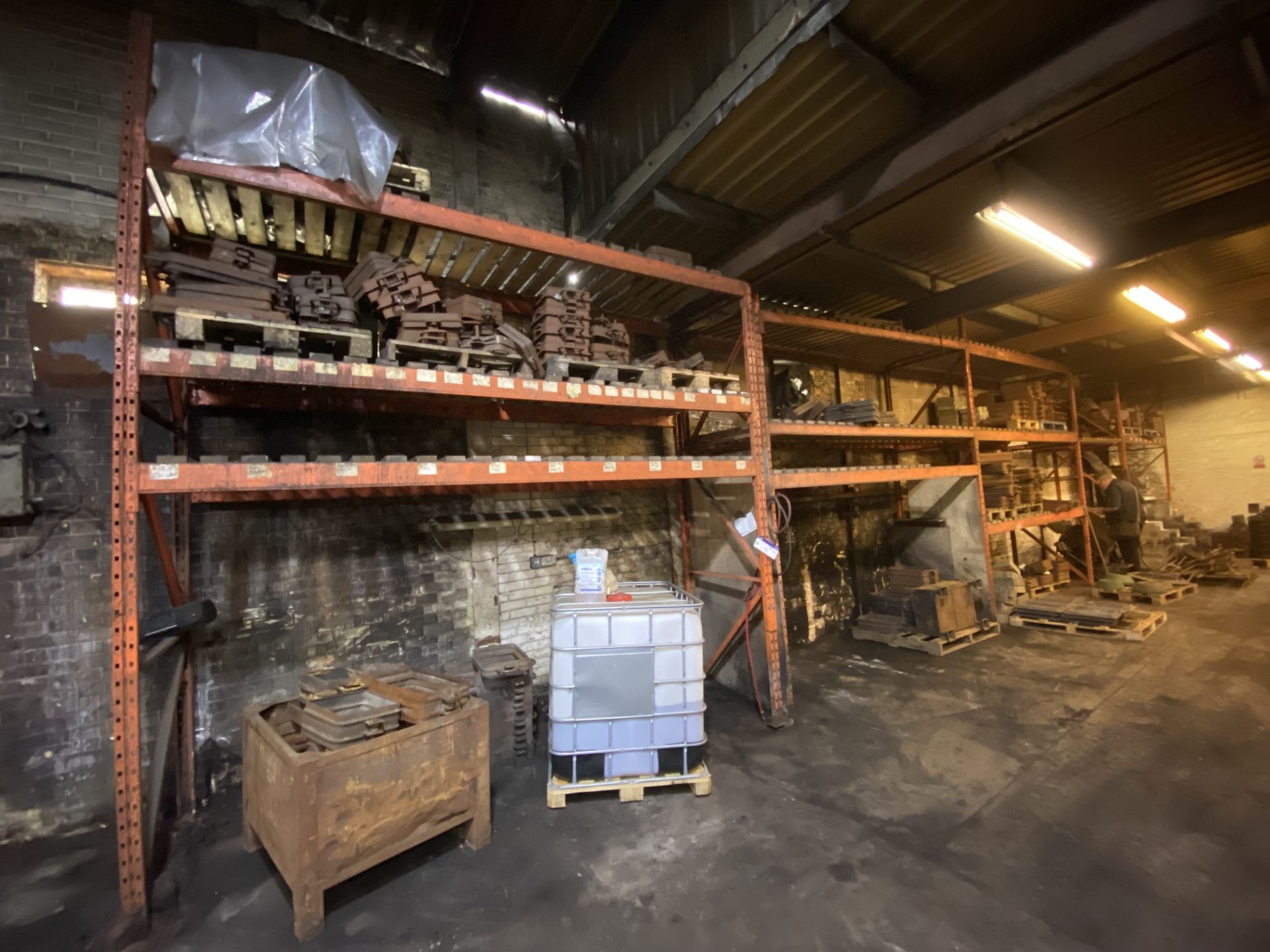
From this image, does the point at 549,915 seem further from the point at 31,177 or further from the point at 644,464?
the point at 31,177

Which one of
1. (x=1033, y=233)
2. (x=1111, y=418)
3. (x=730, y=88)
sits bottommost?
(x=1111, y=418)

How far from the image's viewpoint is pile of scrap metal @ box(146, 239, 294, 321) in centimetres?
312

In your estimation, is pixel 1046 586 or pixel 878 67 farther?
pixel 1046 586

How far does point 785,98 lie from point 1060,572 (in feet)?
39.1

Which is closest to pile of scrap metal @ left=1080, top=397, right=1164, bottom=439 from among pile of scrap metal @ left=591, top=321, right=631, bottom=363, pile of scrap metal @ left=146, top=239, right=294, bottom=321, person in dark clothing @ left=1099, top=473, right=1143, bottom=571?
person in dark clothing @ left=1099, top=473, right=1143, bottom=571

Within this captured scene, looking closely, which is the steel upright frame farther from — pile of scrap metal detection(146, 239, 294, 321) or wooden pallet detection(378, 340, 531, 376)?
wooden pallet detection(378, 340, 531, 376)

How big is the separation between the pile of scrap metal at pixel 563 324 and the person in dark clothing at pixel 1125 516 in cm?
1264

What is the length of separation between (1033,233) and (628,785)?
246 inches

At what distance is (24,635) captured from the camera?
367cm

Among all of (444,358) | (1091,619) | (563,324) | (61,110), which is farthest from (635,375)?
(1091,619)

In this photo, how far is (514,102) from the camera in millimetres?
6254

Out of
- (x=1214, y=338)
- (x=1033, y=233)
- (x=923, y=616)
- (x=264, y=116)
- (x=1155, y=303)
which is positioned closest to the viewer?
(x=264, y=116)

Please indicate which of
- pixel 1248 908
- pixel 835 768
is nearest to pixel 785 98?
pixel 835 768

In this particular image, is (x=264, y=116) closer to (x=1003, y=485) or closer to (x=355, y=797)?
(x=355, y=797)
